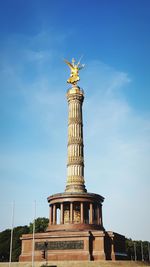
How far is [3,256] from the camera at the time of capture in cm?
5831

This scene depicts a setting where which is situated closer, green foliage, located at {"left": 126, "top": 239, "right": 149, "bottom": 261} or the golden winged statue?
the golden winged statue

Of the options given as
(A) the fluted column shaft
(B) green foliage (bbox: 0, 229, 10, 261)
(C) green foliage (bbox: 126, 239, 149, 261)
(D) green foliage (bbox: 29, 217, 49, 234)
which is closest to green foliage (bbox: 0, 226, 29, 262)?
(B) green foliage (bbox: 0, 229, 10, 261)

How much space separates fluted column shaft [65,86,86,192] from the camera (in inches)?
1559

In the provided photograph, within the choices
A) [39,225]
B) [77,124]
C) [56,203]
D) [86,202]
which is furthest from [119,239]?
[39,225]

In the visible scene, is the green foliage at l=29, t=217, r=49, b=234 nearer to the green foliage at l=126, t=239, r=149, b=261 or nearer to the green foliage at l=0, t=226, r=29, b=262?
the green foliage at l=0, t=226, r=29, b=262

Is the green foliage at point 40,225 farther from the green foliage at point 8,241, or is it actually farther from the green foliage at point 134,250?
the green foliage at point 134,250

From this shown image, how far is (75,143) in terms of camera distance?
41.5 m

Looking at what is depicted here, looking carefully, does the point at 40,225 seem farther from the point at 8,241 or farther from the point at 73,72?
the point at 73,72

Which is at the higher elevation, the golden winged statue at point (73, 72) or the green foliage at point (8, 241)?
the golden winged statue at point (73, 72)

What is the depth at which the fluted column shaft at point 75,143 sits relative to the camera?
39.6 meters

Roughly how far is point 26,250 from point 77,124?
1691 cm

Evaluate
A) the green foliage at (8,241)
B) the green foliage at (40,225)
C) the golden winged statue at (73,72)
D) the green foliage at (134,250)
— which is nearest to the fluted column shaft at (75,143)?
the golden winged statue at (73,72)

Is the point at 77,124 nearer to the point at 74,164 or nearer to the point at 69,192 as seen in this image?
the point at 74,164

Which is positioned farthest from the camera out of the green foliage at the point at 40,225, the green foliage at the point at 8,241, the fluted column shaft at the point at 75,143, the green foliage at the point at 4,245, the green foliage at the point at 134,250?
the green foliage at the point at 134,250
